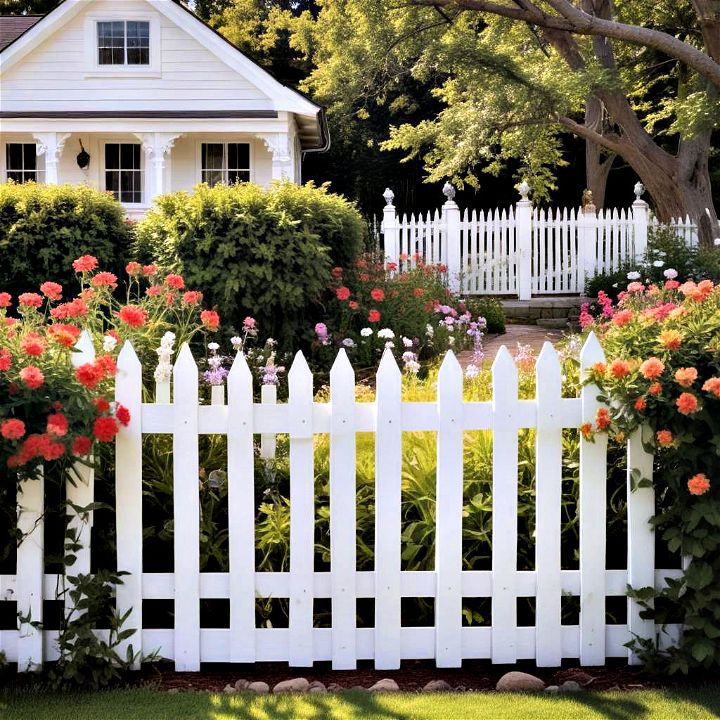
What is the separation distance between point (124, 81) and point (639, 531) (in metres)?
19.5

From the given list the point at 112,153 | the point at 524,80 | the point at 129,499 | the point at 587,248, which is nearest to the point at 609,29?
the point at 524,80

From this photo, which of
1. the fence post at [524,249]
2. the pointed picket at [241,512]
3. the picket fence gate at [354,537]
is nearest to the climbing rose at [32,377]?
the picket fence gate at [354,537]

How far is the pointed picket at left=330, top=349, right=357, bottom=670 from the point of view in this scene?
12.8ft

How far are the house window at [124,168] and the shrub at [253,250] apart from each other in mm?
15312

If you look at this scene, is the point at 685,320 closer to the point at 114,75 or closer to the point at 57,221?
the point at 57,221

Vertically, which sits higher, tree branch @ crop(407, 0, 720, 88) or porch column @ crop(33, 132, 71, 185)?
tree branch @ crop(407, 0, 720, 88)

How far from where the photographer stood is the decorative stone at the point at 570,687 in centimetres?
379

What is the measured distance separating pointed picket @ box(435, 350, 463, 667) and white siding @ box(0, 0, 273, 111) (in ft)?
59.9

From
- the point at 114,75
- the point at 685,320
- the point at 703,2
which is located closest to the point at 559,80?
the point at 703,2

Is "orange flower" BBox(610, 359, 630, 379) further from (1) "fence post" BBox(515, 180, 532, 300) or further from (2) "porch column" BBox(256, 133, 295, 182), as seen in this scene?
(2) "porch column" BBox(256, 133, 295, 182)

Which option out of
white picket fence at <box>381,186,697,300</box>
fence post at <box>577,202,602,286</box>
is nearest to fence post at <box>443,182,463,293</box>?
white picket fence at <box>381,186,697,300</box>

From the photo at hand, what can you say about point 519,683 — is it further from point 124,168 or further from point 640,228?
point 124,168

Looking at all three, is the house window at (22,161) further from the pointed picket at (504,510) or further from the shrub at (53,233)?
the pointed picket at (504,510)

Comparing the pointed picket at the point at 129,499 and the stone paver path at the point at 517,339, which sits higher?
the stone paver path at the point at 517,339
